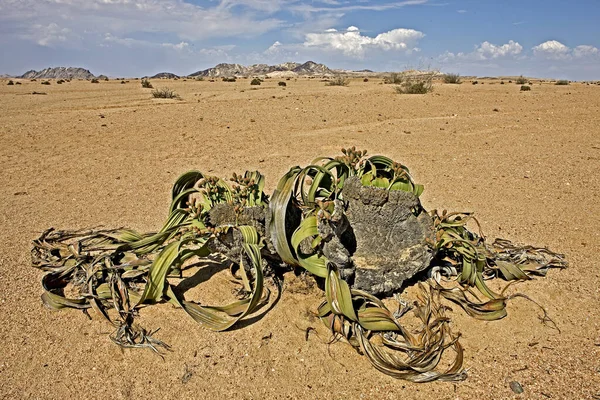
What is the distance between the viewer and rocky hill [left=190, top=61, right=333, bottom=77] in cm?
7305

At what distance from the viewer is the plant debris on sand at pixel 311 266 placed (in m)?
2.08

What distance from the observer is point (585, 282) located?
2.63 metres

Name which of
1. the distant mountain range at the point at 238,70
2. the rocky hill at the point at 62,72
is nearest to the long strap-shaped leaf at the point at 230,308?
the distant mountain range at the point at 238,70

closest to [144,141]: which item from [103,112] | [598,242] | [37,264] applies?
[103,112]

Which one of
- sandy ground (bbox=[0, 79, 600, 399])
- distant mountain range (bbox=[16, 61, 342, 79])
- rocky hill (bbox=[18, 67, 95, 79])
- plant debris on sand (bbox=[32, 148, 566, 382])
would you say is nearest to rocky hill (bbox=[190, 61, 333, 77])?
distant mountain range (bbox=[16, 61, 342, 79])

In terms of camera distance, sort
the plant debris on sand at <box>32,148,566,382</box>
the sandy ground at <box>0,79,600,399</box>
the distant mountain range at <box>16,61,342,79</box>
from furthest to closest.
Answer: the distant mountain range at <box>16,61,342,79</box>, the plant debris on sand at <box>32,148,566,382</box>, the sandy ground at <box>0,79,600,399</box>

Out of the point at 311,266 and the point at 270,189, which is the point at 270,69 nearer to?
Answer: the point at 270,189

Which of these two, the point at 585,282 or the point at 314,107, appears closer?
the point at 585,282

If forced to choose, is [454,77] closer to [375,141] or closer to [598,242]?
[375,141]

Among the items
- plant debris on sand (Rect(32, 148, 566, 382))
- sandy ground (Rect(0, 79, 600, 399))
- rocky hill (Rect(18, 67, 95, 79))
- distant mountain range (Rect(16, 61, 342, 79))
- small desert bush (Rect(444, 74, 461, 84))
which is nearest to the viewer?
sandy ground (Rect(0, 79, 600, 399))

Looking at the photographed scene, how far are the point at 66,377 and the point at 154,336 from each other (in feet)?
1.35

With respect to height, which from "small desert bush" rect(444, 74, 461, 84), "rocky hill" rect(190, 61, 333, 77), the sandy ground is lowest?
the sandy ground

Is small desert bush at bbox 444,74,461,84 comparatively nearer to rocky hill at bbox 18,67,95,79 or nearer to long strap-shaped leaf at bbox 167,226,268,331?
long strap-shaped leaf at bbox 167,226,268,331

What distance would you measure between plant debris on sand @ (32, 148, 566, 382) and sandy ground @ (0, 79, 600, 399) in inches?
3.3
